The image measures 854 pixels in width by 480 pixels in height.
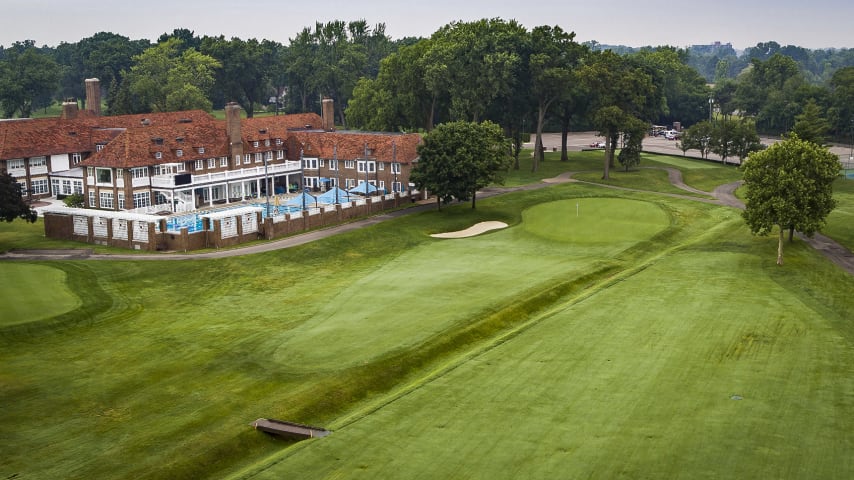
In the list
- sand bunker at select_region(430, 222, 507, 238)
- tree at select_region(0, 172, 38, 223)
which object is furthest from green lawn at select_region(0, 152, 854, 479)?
tree at select_region(0, 172, 38, 223)

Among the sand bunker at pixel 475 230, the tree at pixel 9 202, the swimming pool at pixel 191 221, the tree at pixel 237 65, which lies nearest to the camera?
the tree at pixel 9 202

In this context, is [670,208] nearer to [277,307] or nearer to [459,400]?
[277,307]

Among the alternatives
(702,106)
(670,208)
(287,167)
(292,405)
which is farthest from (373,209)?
(702,106)

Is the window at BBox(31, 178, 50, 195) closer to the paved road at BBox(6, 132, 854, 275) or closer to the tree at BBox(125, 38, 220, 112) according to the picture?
the paved road at BBox(6, 132, 854, 275)

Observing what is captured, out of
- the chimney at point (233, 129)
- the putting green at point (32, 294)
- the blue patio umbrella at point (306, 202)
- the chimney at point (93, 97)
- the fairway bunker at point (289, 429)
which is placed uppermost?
the chimney at point (93, 97)

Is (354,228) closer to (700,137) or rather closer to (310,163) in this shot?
(310,163)

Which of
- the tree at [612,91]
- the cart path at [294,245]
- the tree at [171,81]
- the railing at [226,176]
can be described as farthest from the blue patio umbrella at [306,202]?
the tree at [171,81]

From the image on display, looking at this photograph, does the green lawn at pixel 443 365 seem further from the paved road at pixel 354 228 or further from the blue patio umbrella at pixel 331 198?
the blue patio umbrella at pixel 331 198

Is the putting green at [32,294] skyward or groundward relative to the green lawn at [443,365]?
skyward

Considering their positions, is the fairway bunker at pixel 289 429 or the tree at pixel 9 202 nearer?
the fairway bunker at pixel 289 429

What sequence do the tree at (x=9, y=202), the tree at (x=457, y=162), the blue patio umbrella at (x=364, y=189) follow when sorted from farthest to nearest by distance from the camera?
the blue patio umbrella at (x=364, y=189) < the tree at (x=457, y=162) < the tree at (x=9, y=202)
